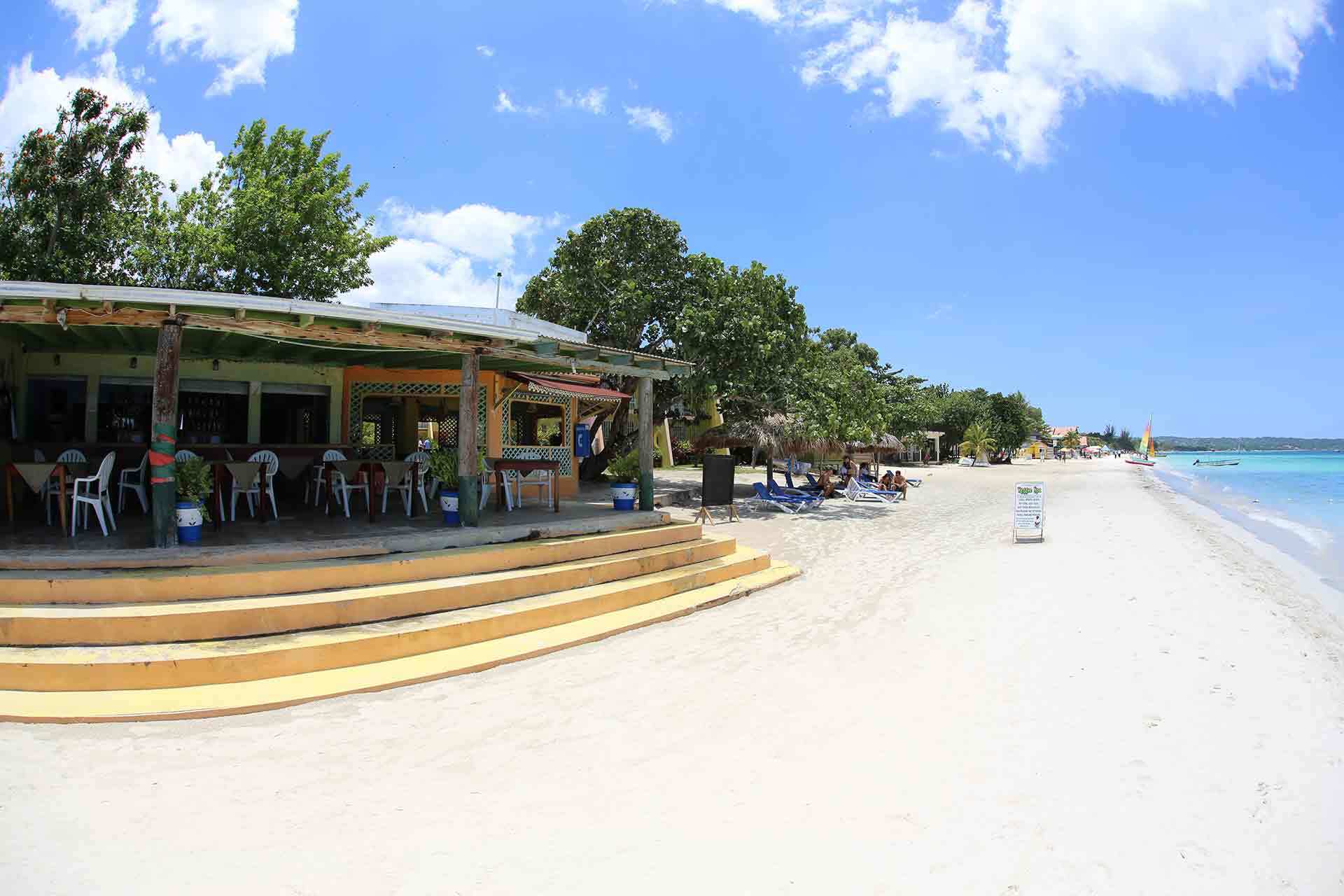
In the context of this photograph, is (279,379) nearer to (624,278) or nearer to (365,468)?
(365,468)

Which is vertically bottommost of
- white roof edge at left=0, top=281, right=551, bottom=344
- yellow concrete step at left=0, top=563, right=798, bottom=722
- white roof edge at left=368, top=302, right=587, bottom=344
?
yellow concrete step at left=0, top=563, right=798, bottom=722

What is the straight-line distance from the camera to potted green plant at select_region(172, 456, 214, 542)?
6480 millimetres

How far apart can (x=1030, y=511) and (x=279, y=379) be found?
525 inches

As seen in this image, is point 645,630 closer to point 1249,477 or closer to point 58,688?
point 58,688

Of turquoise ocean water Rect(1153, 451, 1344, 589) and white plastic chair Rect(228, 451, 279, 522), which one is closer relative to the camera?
white plastic chair Rect(228, 451, 279, 522)

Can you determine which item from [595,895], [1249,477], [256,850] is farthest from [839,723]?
[1249,477]

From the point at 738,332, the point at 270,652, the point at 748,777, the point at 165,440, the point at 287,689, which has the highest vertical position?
the point at 738,332

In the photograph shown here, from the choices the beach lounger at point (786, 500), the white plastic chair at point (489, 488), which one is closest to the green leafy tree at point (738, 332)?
the beach lounger at point (786, 500)

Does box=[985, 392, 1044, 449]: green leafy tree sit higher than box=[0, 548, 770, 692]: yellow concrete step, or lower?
higher

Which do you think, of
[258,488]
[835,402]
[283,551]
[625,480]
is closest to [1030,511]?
[835,402]

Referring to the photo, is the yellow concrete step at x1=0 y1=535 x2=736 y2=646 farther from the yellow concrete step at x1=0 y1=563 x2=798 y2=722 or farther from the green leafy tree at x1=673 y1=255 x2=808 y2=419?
the green leafy tree at x1=673 y1=255 x2=808 y2=419

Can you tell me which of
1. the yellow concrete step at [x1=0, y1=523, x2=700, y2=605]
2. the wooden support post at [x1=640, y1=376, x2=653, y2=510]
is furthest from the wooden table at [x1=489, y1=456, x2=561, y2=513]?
the yellow concrete step at [x1=0, y1=523, x2=700, y2=605]

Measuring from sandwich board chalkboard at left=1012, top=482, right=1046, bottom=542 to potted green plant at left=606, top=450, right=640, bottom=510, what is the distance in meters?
7.66

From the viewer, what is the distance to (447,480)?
27.8 ft
